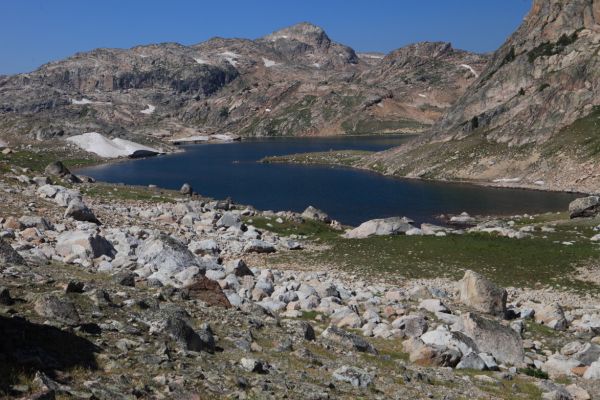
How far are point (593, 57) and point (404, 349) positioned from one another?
123 metres

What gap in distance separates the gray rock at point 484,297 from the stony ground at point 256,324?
2.7 inches

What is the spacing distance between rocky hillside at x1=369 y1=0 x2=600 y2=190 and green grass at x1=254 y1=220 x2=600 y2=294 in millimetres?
62886

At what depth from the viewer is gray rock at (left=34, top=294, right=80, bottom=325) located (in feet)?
46.4

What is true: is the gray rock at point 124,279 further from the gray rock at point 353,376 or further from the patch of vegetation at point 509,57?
the patch of vegetation at point 509,57

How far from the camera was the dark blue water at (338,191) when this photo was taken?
89.8 meters

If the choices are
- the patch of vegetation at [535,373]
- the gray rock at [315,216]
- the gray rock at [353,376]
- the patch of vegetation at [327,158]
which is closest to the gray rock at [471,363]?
the patch of vegetation at [535,373]

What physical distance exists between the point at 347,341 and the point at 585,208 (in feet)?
188

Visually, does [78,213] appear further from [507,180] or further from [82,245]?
[507,180]

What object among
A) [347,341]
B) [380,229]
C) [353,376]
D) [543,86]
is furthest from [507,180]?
[353,376]

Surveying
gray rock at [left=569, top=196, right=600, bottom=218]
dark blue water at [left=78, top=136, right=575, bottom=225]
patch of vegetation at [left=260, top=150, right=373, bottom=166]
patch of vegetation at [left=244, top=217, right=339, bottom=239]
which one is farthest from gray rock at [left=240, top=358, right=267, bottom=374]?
patch of vegetation at [left=260, top=150, right=373, bottom=166]

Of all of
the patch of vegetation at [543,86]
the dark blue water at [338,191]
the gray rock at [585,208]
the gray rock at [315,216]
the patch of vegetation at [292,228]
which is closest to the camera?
the patch of vegetation at [292,228]

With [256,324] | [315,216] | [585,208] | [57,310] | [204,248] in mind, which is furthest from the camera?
[585,208]

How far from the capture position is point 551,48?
5354 inches

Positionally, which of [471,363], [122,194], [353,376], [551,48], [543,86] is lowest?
[471,363]
